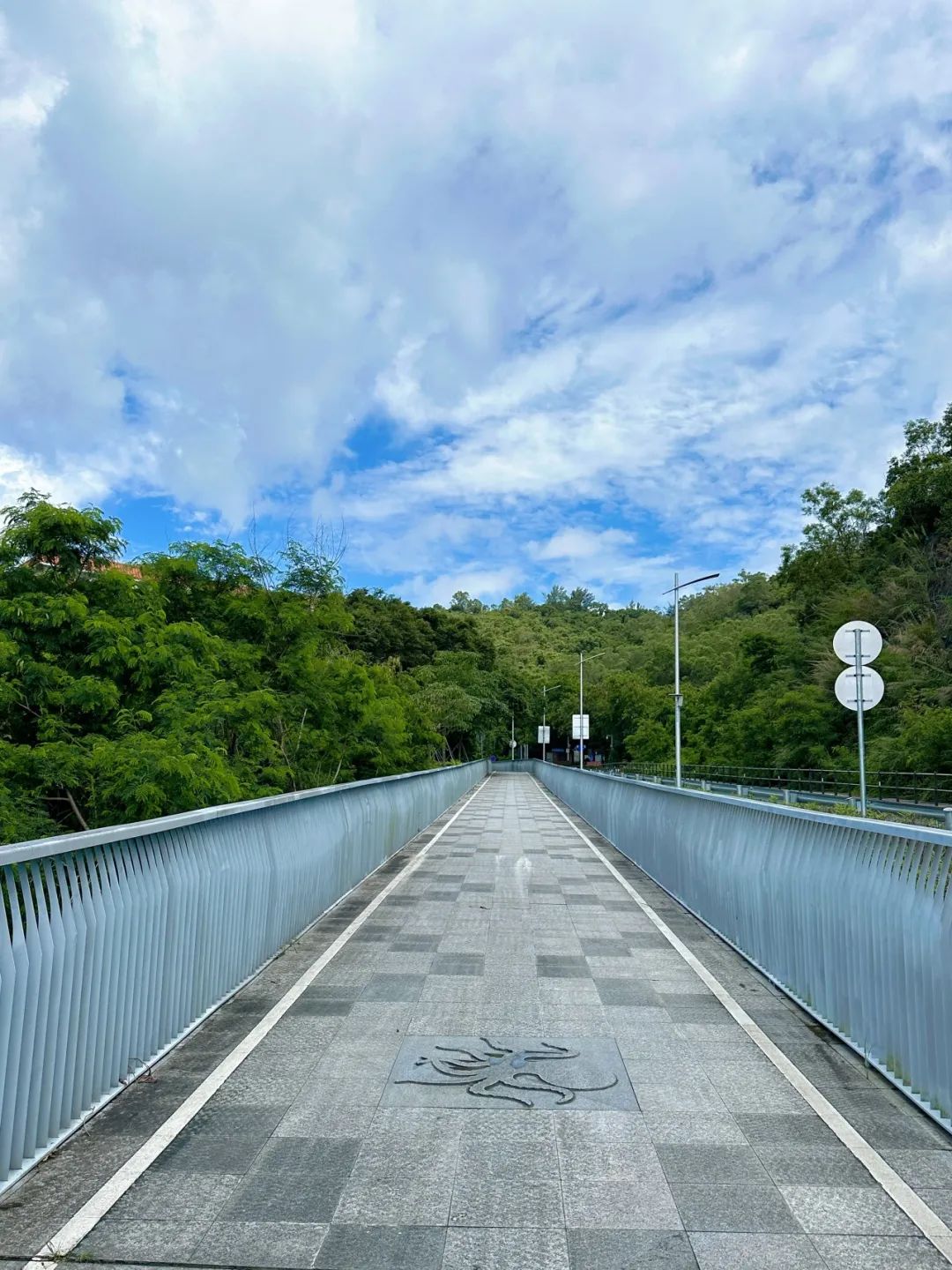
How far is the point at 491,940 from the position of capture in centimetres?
913

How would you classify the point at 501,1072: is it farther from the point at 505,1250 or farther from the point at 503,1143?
the point at 505,1250

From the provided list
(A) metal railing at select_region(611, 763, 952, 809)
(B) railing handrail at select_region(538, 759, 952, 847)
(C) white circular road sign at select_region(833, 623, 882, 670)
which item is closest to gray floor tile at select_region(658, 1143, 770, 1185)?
(B) railing handrail at select_region(538, 759, 952, 847)

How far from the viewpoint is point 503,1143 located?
4.39m

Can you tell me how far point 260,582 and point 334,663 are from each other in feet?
14.1

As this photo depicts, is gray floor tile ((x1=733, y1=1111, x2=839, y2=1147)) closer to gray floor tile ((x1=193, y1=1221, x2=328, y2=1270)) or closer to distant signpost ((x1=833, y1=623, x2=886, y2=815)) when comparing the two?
gray floor tile ((x1=193, y1=1221, x2=328, y2=1270))

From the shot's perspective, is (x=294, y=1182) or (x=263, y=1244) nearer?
(x=263, y=1244)

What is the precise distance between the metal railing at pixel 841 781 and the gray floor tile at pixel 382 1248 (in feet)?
88.7

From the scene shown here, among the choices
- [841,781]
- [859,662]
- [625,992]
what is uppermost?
[859,662]

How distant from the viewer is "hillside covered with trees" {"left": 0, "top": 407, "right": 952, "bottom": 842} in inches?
720

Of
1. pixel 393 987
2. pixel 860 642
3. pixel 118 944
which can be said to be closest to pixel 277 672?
pixel 860 642

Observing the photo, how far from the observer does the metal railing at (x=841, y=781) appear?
30766 millimetres

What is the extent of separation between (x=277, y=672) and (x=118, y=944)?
77.9ft

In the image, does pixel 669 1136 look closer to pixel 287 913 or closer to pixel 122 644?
pixel 287 913

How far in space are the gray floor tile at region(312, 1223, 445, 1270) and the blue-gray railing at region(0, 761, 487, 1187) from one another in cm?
138
